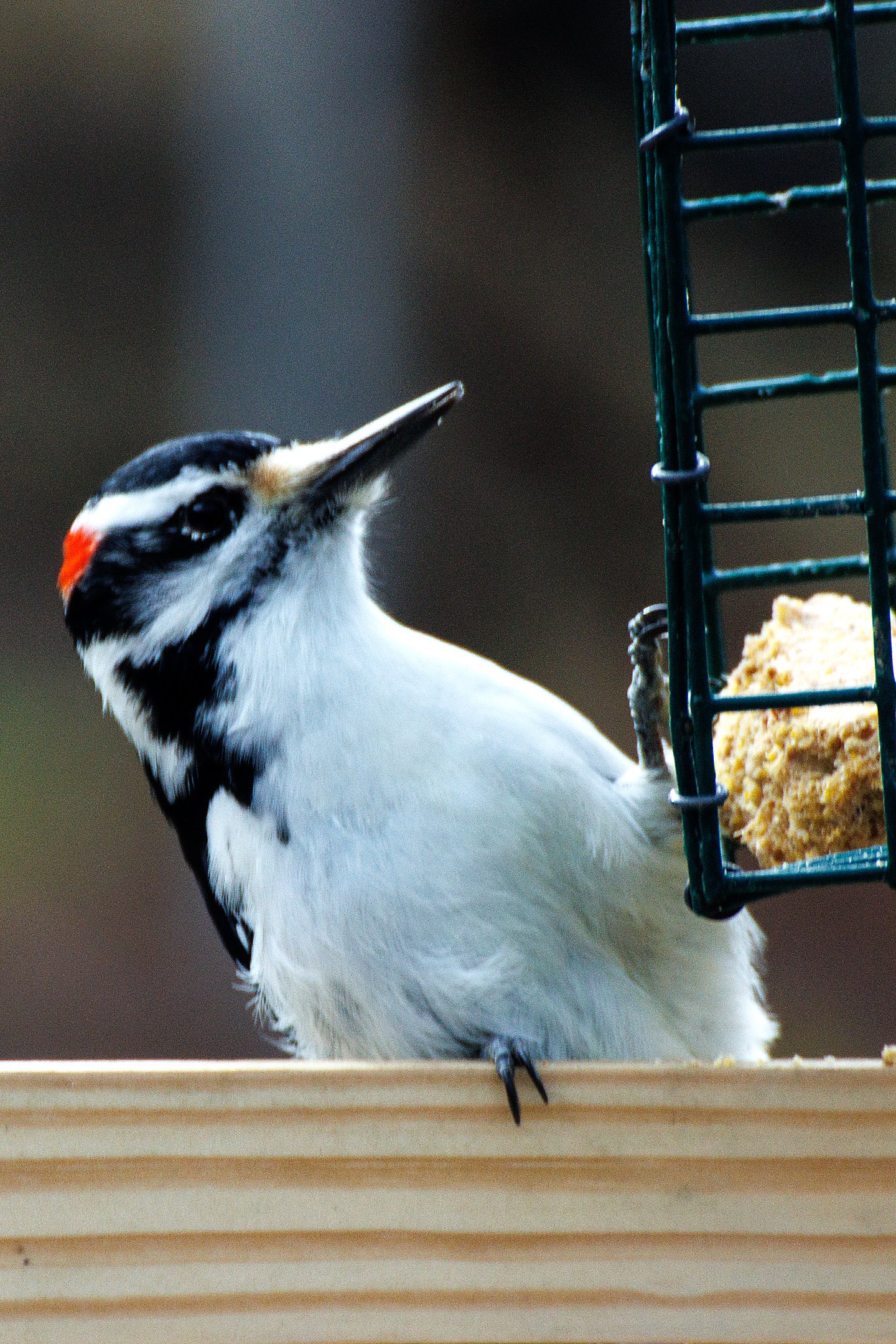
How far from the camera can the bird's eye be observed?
2.29 m

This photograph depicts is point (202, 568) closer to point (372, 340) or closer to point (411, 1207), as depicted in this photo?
point (411, 1207)

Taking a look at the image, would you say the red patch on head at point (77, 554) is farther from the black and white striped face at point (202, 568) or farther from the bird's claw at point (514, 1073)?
the bird's claw at point (514, 1073)

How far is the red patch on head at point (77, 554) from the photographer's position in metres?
2.32

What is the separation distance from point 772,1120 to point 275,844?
3.01ft

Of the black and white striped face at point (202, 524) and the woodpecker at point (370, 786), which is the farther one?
the black and white striped face at point (202, 524)

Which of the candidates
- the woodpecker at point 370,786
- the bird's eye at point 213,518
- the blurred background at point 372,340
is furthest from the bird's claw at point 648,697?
the blurred background at point 372,340

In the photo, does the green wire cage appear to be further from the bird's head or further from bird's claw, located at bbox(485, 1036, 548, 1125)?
the bird's head

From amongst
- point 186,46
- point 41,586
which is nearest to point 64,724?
point 41,586

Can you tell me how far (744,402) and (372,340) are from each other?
12.1 feet

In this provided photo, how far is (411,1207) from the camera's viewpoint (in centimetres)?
146

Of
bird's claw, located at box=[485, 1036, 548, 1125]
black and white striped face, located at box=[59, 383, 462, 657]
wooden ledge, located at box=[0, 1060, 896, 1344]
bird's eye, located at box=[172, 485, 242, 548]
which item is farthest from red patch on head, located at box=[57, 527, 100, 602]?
bird's claw, located at box=[485, 1036, 548, 1125]

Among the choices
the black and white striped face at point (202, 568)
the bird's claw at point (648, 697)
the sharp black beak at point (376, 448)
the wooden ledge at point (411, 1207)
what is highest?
the sharp black beak at point (376, 448)

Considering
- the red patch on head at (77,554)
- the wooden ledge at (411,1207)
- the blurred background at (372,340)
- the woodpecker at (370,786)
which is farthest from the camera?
the blurred background at (372,340)

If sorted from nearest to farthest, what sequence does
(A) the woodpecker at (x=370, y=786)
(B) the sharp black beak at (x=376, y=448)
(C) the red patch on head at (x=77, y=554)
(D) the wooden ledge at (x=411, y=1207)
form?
(D) the wooden ledge at (x=411, y=1207) → (A) the woodpecker at (x=370, y=786) → (B) the sharp black beak at (x=376, y=448) → (C) the red patch on head at (x=77, y=554)
